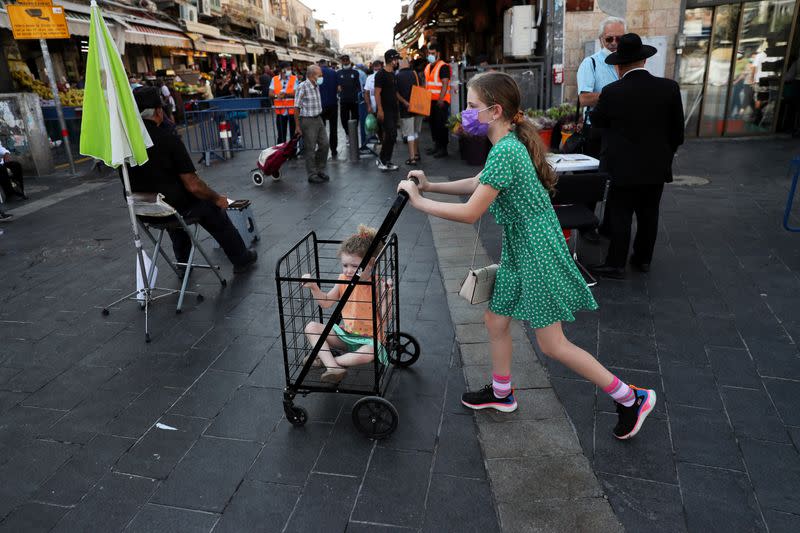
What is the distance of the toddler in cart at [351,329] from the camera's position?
9.96ft

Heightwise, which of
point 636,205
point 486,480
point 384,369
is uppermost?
point 636,205

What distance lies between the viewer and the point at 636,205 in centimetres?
477

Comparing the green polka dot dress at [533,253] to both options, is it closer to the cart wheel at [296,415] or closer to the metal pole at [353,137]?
the cart wheel at [296,415]

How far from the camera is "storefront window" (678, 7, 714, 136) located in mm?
10734

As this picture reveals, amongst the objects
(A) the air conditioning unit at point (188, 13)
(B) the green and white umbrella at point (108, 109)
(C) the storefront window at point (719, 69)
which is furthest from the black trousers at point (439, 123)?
(A) the air conditioning unit at point (188, 13)

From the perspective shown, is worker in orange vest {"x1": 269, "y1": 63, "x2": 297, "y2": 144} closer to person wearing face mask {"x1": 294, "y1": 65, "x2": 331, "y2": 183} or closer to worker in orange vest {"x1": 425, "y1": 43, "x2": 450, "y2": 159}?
person wearing face mask {"x1": 294, "y1": 65, "x2": 331, "y2": 183}

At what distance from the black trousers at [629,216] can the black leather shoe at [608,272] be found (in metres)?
0.04

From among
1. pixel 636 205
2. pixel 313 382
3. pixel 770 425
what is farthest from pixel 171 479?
pixel 636 205

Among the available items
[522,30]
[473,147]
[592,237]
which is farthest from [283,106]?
[592,237]

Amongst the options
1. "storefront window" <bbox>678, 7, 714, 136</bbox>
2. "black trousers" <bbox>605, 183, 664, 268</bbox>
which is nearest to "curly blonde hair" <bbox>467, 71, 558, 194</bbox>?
"black trousers" <bbox>605, 183, 664, 268</bbox>

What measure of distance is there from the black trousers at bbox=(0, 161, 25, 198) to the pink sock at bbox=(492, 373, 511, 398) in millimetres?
8770

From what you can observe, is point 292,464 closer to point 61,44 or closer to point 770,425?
point 770,425

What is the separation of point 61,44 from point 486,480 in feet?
63.5

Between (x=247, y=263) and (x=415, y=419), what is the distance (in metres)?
3.00
